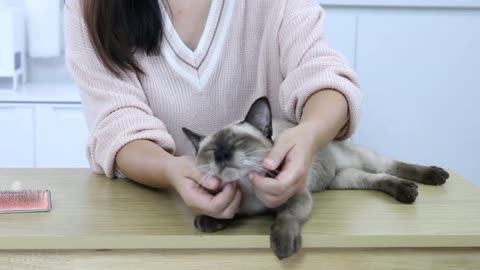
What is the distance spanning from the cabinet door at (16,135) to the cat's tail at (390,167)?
53.1 inches

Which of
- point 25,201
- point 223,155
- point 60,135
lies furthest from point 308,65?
point 60,135

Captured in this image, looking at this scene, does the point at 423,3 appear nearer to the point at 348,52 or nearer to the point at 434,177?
the point at 348,52

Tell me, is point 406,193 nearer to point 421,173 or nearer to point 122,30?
point 421,173

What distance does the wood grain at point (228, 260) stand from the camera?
0.78 m

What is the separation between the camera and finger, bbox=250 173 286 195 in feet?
2.47

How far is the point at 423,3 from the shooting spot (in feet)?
6.31

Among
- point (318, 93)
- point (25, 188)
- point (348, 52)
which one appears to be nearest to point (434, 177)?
point (318, 93)

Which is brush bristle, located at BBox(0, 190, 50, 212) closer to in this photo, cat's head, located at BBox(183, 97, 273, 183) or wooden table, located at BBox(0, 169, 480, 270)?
wooden table, located at BBox(0, 169, 480, 270)

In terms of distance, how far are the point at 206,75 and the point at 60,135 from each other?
1107 millimetres

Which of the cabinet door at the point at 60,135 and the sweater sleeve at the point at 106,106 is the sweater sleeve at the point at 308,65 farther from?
the cabinet door at the point at 60,135

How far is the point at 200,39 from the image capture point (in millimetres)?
1185

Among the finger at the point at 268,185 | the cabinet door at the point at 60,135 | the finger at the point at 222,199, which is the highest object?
the finger at the point at 268,185

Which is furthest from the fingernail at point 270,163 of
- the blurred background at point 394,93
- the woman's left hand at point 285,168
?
the blurred background at point 394,93

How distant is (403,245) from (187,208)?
33 cm
